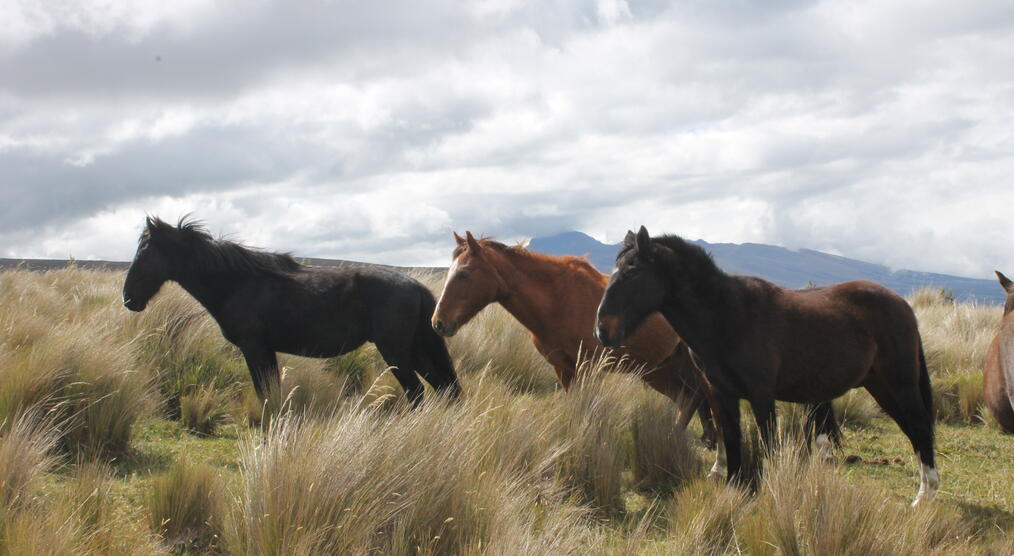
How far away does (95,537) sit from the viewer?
12.6 ft

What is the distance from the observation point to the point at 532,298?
7.72 metres

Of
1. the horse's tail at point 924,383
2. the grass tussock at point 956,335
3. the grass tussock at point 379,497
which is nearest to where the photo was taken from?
the grass tussock at point 379,497

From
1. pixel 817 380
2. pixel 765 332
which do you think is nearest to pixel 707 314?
pixel 765 332

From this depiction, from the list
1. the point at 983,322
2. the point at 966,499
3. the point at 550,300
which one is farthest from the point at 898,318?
the point at 983,322

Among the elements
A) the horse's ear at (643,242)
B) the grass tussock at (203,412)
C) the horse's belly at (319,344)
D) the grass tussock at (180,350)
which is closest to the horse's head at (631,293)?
the horse's ear at (643,242)

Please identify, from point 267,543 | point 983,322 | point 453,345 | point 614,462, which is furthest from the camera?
point 983,322

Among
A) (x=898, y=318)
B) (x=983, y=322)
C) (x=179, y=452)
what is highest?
(x=898, y=318)

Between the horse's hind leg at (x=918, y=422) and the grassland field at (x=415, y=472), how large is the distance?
0.93 feet

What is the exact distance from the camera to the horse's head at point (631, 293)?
5.72 meters

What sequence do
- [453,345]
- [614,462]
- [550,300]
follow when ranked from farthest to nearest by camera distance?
[453,345] → [550,300] → [614,462]

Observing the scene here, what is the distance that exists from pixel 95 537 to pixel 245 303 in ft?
14.6

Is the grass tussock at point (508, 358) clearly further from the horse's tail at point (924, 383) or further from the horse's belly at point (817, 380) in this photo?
the horse's tail at point (924, 383)

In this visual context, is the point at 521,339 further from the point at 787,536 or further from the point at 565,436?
the point at 787,536

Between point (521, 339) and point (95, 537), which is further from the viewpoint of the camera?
point (521, 339)
